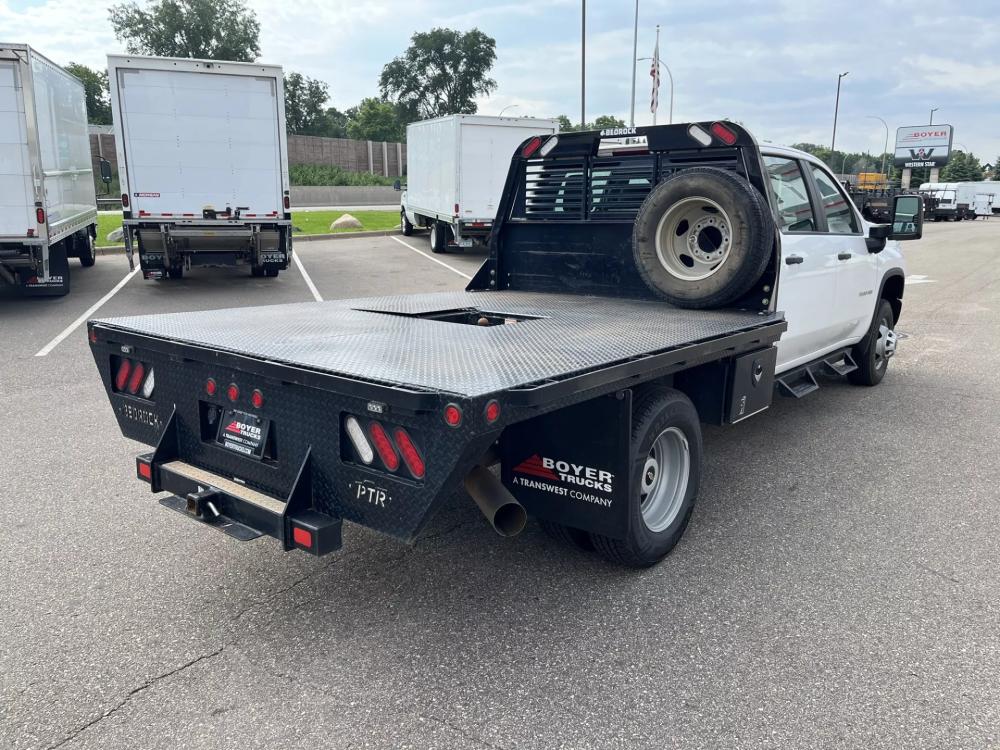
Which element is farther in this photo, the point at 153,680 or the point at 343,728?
the point at 153,680

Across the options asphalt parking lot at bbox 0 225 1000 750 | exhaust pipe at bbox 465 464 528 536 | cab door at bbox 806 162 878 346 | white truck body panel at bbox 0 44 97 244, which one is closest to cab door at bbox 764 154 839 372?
cab door at bbox 806 162 878 346

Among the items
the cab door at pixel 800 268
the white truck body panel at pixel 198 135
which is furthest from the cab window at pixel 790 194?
the white truck body panel at pixel 198 135

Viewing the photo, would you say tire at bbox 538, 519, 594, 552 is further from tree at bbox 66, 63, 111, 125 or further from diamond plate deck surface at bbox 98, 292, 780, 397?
tree at bbox 66, 63, 111, 125

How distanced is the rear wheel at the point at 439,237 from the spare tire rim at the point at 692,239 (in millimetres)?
15405

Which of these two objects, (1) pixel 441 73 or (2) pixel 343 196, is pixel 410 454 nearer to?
(2) pixel 343 196

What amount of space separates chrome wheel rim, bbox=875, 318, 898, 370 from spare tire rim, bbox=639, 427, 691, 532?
4.12 metres

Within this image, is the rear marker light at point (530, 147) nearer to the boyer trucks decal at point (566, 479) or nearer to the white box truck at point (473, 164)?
the boyer trucks decal at point (566, 479)

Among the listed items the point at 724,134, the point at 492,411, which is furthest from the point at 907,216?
the point at 492,411

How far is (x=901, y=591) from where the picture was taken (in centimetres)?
355

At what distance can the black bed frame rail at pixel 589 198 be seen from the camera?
16.8 feet

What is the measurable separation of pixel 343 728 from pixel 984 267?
21465 millimetres

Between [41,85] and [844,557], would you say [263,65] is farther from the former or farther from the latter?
[844,557]

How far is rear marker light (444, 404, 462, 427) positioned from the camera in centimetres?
249

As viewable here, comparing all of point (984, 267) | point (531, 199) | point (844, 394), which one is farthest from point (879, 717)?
point (984, 267)
